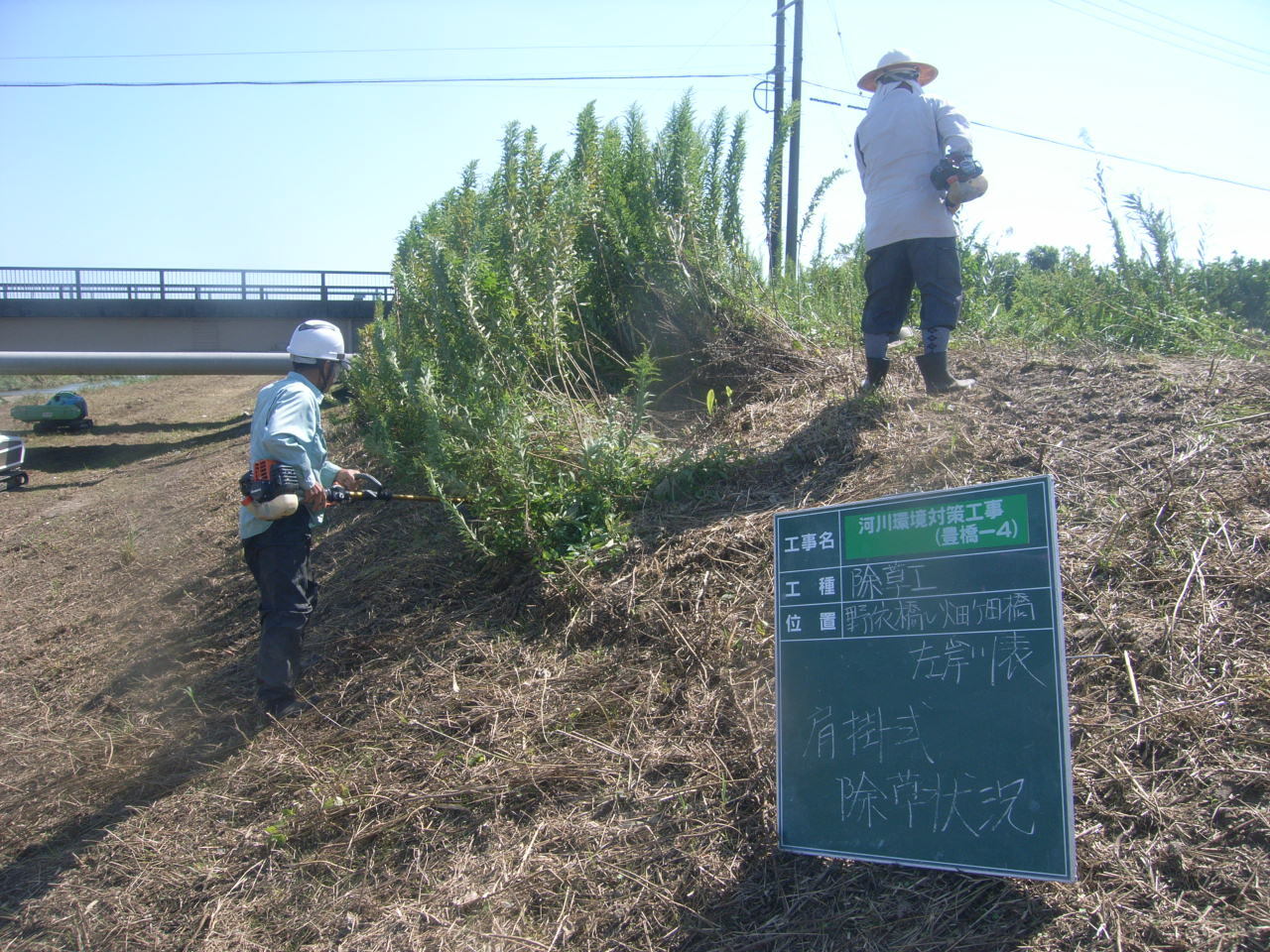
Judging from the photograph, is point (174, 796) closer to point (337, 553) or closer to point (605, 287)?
point (337, 553)

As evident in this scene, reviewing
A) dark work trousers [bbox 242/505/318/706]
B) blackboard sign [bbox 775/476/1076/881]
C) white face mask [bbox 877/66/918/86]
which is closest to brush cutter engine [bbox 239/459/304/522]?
dark work trousers [bbox 242/505/318/706]

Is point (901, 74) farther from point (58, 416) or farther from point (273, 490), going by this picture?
point (58, 416)

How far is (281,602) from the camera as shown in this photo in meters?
4.71

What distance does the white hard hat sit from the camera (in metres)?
5.04

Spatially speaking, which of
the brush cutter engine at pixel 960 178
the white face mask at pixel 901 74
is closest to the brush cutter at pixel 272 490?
the brush cutter engine at pixel 960 178

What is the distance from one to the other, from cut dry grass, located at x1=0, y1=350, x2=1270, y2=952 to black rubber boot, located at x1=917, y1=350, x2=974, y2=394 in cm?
18

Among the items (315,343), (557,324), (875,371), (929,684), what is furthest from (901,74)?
(929,684)

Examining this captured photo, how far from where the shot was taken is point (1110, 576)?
12.3ft

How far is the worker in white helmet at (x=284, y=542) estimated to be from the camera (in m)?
4.69

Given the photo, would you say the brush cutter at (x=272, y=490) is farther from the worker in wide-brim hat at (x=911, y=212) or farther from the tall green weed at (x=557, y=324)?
the worker in wide-brim hat at (x=911, y=212)

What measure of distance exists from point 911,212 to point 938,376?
3.05 ft

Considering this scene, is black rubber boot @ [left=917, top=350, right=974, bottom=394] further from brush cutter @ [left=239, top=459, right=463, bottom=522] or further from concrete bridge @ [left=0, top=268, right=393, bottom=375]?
concrete bridge @ [left=0, top=268, right=393, bottom=375]

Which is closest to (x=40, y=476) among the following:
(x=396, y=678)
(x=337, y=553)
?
(x=337, y=553)

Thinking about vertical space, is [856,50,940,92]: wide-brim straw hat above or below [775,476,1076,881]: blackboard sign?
above
